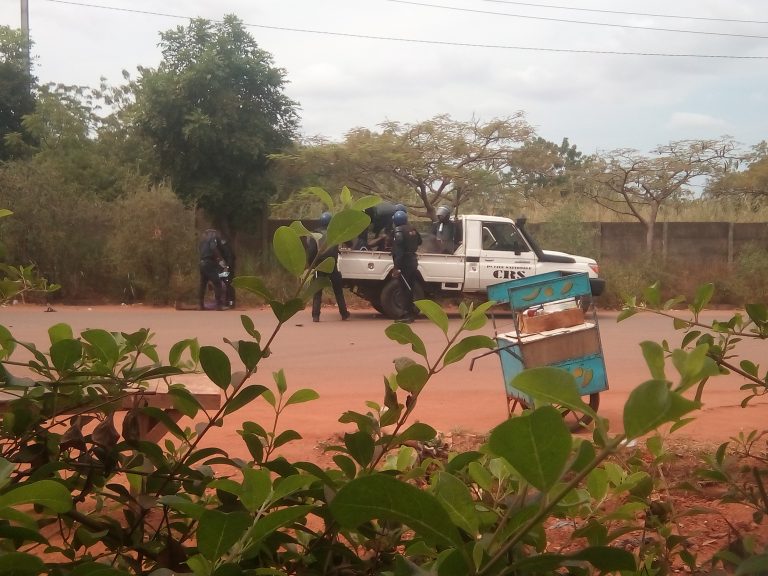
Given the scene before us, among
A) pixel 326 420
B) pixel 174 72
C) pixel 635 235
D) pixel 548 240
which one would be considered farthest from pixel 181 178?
pixel 326 420

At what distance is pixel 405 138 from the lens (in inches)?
802

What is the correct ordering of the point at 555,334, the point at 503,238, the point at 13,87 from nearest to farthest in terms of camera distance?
the point at 555,334
the point at 503,238
the point at 13,87

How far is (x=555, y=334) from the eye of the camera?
5773 mm

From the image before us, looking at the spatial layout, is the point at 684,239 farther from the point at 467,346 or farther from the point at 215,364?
the point at 215,364

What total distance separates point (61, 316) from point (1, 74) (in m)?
12.3

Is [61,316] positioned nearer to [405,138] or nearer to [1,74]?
[405,138]

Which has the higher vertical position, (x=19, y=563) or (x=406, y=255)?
(x=406, y=255)

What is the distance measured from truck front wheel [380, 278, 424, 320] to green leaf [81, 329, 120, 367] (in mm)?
11781

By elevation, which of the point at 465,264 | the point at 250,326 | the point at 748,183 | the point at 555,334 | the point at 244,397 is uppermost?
the point at 748,183

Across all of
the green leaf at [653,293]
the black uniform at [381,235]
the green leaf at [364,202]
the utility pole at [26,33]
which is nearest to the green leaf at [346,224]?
the green leaf at [364,202]

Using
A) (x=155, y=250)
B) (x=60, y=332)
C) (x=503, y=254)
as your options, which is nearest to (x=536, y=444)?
(x=60, y=332)

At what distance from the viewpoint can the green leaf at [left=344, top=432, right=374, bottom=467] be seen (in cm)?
126

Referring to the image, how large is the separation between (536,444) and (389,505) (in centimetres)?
13

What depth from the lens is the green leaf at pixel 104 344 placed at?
1.34 metres
